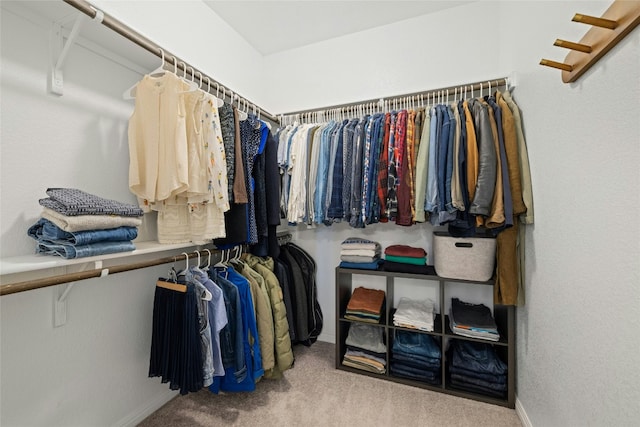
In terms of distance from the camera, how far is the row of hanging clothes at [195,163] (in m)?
1.20

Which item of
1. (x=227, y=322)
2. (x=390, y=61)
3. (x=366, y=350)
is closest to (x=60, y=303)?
(x=227, y=322)

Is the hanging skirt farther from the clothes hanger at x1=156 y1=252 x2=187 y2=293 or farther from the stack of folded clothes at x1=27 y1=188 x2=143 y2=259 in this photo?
the stack of folded clothes at x1=27 y1=188 x2=143 y2=259

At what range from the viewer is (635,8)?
64cm

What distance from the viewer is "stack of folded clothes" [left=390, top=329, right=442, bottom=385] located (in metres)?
1.67

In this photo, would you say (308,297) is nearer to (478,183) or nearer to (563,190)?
(478,183)

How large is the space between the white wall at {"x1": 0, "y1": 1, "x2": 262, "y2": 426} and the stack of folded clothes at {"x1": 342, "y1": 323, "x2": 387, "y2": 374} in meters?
1.19

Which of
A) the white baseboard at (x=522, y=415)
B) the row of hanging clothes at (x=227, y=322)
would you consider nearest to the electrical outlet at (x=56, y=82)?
the row of hanging clothes at (x=227, y=322)

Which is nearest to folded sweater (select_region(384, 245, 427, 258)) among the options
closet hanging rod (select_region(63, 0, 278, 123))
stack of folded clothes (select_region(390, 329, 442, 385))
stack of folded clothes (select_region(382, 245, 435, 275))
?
stack of folded clothes (select_region(382, 245, 435, 275))

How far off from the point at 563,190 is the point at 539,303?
0.57 metres

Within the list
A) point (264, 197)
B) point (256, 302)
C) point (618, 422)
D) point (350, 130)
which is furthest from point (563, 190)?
point (256, 302)

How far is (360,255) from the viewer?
1.87 meters

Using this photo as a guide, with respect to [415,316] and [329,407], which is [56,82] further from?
[415,316]

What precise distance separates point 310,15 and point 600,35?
1807mm

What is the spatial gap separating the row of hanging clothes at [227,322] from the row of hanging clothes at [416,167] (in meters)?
0.51
